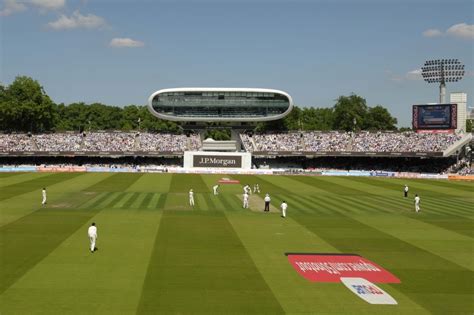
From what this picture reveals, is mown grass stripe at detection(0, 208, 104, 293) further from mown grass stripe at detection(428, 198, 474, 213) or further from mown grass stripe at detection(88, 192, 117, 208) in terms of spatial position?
mown grass stripe at detection(428, 198, 474, 213)

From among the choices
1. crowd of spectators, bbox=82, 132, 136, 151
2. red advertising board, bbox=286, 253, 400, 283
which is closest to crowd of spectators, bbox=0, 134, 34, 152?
crowd of spectators, bbox=82, 132, 136, 151

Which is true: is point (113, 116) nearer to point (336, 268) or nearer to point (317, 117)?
point (317, 117)

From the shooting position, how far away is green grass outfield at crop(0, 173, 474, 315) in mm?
14680

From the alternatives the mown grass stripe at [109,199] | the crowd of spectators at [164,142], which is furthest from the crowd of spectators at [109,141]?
the mown grass stripe at [109,199]

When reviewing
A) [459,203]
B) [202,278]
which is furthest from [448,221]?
A: [202,278]

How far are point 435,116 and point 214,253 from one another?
3070 inches

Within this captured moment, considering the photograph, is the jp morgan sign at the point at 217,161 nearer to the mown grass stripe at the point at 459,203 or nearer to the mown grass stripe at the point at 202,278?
the mown grass stripe at the point at 459,203

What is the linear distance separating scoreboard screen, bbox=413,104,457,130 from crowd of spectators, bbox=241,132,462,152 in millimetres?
1927

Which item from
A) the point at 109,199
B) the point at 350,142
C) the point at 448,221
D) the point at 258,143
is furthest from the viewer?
the point at 258,143

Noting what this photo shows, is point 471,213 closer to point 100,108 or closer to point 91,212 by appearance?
point 91,212

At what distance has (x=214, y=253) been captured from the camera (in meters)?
20.8

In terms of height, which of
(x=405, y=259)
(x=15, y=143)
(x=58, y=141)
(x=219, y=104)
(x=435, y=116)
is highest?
(x=219, y=104)

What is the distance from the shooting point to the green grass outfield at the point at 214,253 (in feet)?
48.2

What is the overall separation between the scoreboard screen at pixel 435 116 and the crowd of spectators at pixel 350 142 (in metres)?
1.93
